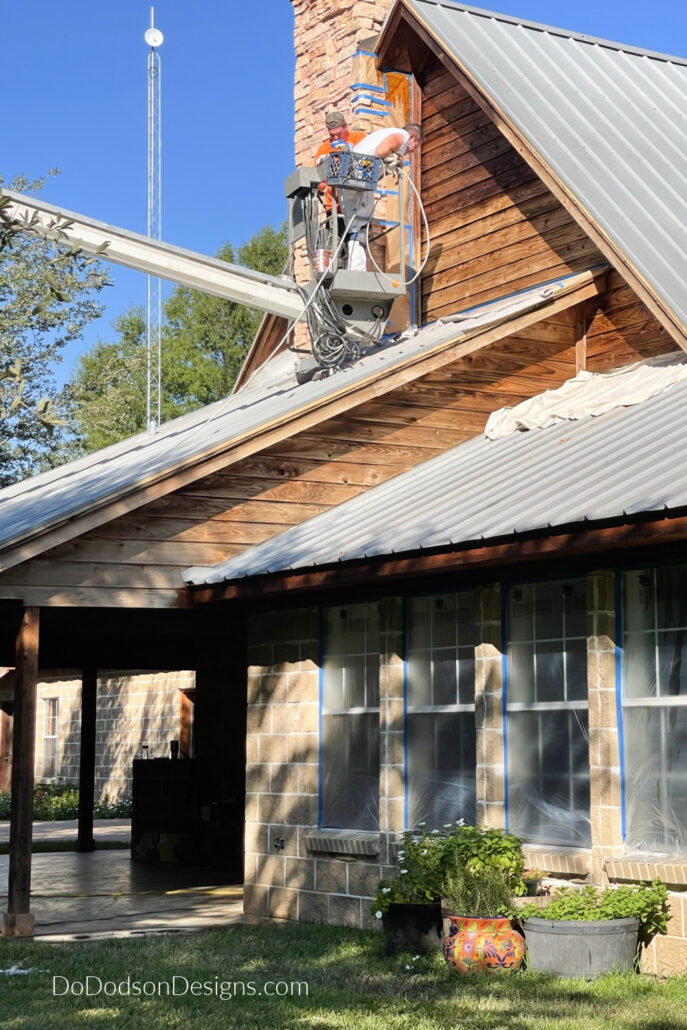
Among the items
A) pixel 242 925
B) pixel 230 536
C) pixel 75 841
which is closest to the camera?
pixel 242 925

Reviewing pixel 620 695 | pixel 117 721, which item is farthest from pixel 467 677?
pixel 117 721

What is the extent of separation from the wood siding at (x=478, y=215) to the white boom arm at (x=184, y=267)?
94.1 inches

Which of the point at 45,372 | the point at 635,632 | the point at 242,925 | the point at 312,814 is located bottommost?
the point at 242,925

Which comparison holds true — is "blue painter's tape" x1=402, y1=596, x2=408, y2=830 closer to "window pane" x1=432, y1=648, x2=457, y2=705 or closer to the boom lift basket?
"window pane" x1=432, y1=648, x2=457, y2=705

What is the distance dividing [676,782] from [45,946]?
4796mm

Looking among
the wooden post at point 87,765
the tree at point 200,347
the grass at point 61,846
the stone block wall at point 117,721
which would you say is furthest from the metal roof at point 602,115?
the tree at point 200,347

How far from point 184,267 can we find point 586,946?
1155 cm

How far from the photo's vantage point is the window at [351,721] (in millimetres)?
11742

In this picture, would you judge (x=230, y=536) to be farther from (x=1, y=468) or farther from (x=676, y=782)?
(x=1, y=468)

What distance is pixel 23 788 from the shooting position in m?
11.5

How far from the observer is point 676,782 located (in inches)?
359

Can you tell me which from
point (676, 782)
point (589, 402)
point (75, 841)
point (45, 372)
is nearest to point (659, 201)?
point (589, 402)

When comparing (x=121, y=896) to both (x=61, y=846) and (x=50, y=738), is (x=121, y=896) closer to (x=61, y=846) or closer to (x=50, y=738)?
(x=61, y=846)

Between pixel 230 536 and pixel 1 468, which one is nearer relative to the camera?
pixel 230 536
